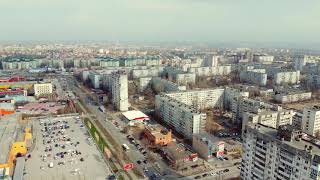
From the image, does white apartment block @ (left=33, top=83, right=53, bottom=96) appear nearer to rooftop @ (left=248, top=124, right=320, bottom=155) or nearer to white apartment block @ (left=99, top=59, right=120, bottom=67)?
white apartment block @ (left=99, top=59, right=120, bottom=67)

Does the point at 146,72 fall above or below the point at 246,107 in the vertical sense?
above

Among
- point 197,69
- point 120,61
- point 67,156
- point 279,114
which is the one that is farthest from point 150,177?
point 120,61

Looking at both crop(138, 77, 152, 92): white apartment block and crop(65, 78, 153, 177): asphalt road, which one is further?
crop(138, 77, 152, 92): white apartment block

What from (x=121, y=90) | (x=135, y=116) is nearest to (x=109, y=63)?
(x=121, y=90)

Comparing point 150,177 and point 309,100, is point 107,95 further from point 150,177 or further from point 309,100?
point 309,100

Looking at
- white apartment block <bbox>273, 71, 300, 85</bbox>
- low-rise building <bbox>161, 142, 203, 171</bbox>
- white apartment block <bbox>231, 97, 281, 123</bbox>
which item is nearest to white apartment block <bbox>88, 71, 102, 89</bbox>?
white apartment block <bbox>231, 97, 281, 123</bbox>

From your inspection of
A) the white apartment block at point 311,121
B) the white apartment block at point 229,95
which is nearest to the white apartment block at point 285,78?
the white apartment block at point 229,95

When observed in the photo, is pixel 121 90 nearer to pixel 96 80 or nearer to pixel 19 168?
pixel 96 80
